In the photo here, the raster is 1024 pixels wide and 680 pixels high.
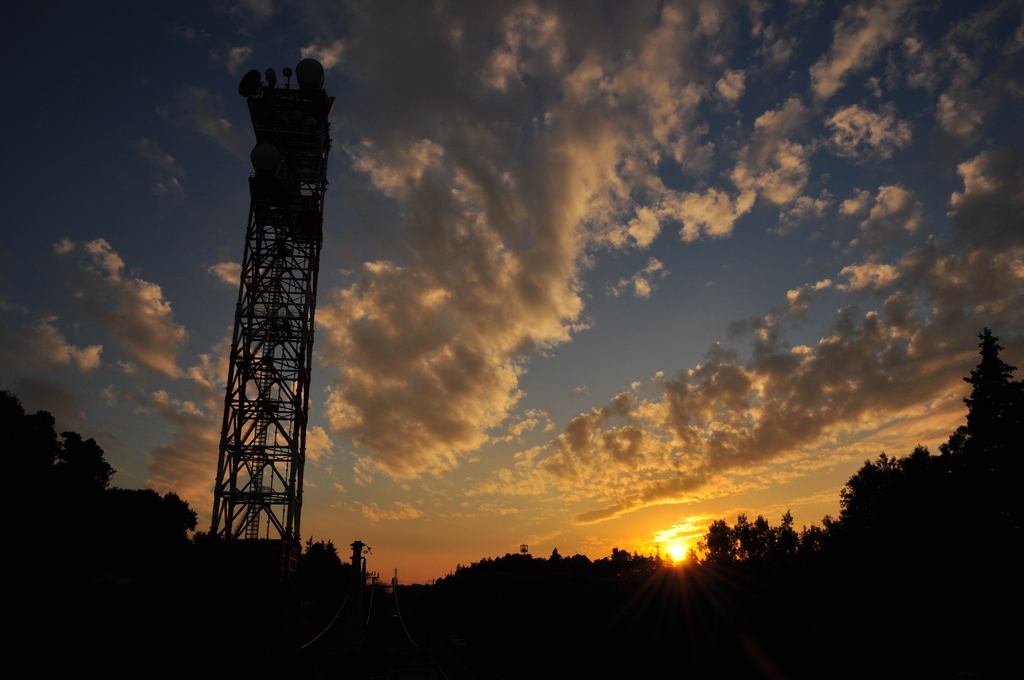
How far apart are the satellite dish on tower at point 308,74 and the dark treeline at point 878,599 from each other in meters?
48.3

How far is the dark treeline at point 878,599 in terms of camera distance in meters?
45.9

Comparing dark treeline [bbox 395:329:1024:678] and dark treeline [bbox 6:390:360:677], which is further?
dark treeline [bbox 395:329:1024:678]

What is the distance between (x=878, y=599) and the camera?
176 ft

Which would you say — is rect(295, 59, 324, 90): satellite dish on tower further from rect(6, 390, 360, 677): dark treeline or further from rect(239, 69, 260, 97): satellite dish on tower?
rect(6, 390, 360, 677): dark treeline

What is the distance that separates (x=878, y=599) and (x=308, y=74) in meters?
58.4

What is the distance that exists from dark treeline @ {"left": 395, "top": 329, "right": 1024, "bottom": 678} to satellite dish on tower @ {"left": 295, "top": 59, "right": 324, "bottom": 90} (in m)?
48.3

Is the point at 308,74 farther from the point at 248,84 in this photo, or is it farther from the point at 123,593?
the point at 123,593

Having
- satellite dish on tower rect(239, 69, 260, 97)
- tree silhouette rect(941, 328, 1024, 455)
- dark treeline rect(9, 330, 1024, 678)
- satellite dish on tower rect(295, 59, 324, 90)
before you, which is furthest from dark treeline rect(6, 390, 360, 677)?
tree silhouette rect(941, 328, 1024, 455)

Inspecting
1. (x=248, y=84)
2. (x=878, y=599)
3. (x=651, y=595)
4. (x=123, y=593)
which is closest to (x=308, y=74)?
(x=248, y=84)

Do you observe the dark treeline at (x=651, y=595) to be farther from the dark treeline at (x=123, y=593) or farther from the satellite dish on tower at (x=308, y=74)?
the satellite dish on tower at (x=308, y=74)

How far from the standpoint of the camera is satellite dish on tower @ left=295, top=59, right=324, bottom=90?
46344 millimetres

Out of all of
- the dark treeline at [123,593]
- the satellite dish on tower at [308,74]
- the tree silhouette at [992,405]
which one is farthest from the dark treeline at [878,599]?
the satellite dish on tower at [308,74]

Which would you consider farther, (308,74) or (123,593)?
(308,74)

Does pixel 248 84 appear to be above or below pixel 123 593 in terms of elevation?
above
